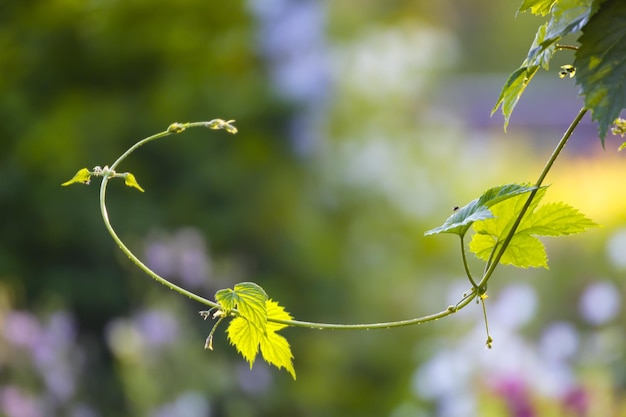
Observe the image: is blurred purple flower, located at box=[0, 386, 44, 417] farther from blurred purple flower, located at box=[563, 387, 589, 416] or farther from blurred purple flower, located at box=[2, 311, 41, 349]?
blurred purple flower, located at box=[563, 387, 589, 416]

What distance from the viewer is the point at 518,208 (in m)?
0.67

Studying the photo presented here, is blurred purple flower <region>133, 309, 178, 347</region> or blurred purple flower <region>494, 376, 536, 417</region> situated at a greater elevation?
blurred purple flower <region>133, 309, 178, 347</region>

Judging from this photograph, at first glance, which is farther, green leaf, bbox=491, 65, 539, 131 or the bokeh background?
the bokeh background

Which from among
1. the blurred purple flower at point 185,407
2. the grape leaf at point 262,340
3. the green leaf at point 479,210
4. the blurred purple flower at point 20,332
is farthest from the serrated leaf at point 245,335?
the blurred purple flower at point 20,332

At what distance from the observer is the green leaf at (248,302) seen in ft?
2.08

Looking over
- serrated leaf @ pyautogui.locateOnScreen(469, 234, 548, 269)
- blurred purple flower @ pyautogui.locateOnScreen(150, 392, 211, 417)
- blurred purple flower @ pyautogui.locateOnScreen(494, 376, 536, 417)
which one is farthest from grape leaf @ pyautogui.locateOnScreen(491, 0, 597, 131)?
blurred purple flower @ pyautogui.locateOnScreen(150, 392, 211, 417)

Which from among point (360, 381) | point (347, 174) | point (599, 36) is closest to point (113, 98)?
point (347, 174)

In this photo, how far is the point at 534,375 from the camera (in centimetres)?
239

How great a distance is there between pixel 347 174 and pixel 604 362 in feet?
4.12

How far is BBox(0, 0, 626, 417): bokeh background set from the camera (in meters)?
2.70

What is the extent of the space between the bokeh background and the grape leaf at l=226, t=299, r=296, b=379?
183 centimetres

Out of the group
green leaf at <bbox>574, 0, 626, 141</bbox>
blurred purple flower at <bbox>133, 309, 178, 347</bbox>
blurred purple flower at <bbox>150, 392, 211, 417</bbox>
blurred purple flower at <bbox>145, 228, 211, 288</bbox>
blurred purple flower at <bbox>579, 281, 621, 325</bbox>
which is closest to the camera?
green leaf at <bbox>574, 0, 626, 141</bbox>

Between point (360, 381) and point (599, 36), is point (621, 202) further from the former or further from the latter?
point (599, 36)

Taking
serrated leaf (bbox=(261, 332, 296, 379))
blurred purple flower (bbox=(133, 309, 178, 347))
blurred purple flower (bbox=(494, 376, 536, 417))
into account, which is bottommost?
serrated leaf (bbox=(261, 332, 296, 379))
